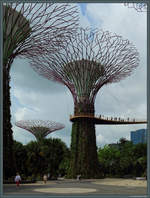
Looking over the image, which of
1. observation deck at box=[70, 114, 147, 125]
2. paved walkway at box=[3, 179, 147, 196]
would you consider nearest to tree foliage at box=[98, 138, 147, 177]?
observation deck at box=[70, 114, 147, 125]

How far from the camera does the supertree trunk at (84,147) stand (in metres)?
27.9

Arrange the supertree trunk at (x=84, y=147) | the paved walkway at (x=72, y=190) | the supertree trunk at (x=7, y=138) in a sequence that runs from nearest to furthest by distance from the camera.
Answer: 1. the paved walkway at (x=72, y=190)
2. the supertree trunk at (x=7, y=138)
3. the supertree trunk at (x=84, y=147)

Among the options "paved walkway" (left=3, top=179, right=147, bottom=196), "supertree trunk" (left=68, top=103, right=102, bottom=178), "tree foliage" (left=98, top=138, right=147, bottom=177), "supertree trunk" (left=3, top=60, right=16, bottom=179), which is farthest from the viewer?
"tree foliage" (left=98, top=138, right=147, bottom=177)

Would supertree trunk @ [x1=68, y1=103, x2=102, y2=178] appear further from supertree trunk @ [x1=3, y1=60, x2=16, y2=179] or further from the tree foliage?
supertree trunk @ [x1=3, y1=60, x2=16, y2=179]

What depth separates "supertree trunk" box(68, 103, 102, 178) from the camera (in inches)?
1097

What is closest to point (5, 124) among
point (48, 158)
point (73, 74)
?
point (73, 74)

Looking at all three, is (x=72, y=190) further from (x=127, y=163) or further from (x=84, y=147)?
(x=127, y=163)

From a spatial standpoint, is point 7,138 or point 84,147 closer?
→ point 7,138

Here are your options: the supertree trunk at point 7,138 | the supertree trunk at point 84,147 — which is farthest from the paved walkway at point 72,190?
the supertree trunk at point 84,147

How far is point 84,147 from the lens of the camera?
1117 inches

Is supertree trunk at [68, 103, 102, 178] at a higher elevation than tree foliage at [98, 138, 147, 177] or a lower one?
higher

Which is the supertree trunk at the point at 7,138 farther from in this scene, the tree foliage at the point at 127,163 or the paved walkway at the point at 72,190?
the tree foliage at the point at 127,163

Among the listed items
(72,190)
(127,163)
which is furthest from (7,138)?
(127,163)

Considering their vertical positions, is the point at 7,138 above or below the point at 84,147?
above
